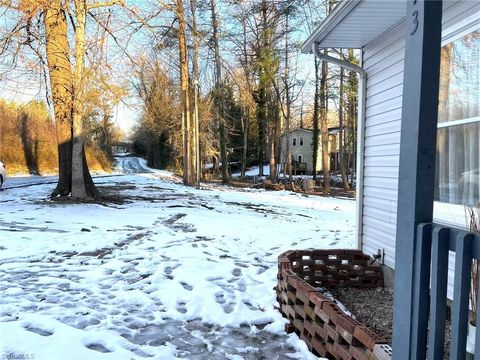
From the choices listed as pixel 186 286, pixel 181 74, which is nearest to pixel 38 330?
pixel 186 286

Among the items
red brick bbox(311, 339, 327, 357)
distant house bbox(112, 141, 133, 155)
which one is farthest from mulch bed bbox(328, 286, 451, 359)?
distant house bbox(112, 141, 133, 155)

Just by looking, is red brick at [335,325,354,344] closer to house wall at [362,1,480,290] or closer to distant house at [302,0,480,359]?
distant house at [302,0,480,359]

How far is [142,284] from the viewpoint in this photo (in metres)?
4.34

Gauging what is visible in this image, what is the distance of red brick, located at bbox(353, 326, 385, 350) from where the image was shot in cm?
233

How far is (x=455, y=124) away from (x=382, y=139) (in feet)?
4.15

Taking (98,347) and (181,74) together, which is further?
(181,74)

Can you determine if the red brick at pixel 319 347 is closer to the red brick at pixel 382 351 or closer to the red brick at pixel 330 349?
the red brick at pixel 330 349

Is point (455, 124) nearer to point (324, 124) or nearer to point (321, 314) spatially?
point (321, 314)

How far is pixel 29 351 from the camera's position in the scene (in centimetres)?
270

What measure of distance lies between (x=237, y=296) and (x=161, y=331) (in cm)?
108

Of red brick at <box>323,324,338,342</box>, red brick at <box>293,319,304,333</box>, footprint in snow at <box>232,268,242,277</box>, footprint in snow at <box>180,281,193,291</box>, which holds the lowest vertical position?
footprint in snow at <box>232,268,242,277</box>

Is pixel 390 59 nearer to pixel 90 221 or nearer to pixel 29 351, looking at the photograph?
pixel 29 351

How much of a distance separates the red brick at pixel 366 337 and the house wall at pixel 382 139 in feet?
6.91

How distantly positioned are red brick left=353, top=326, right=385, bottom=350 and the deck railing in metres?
0.75
